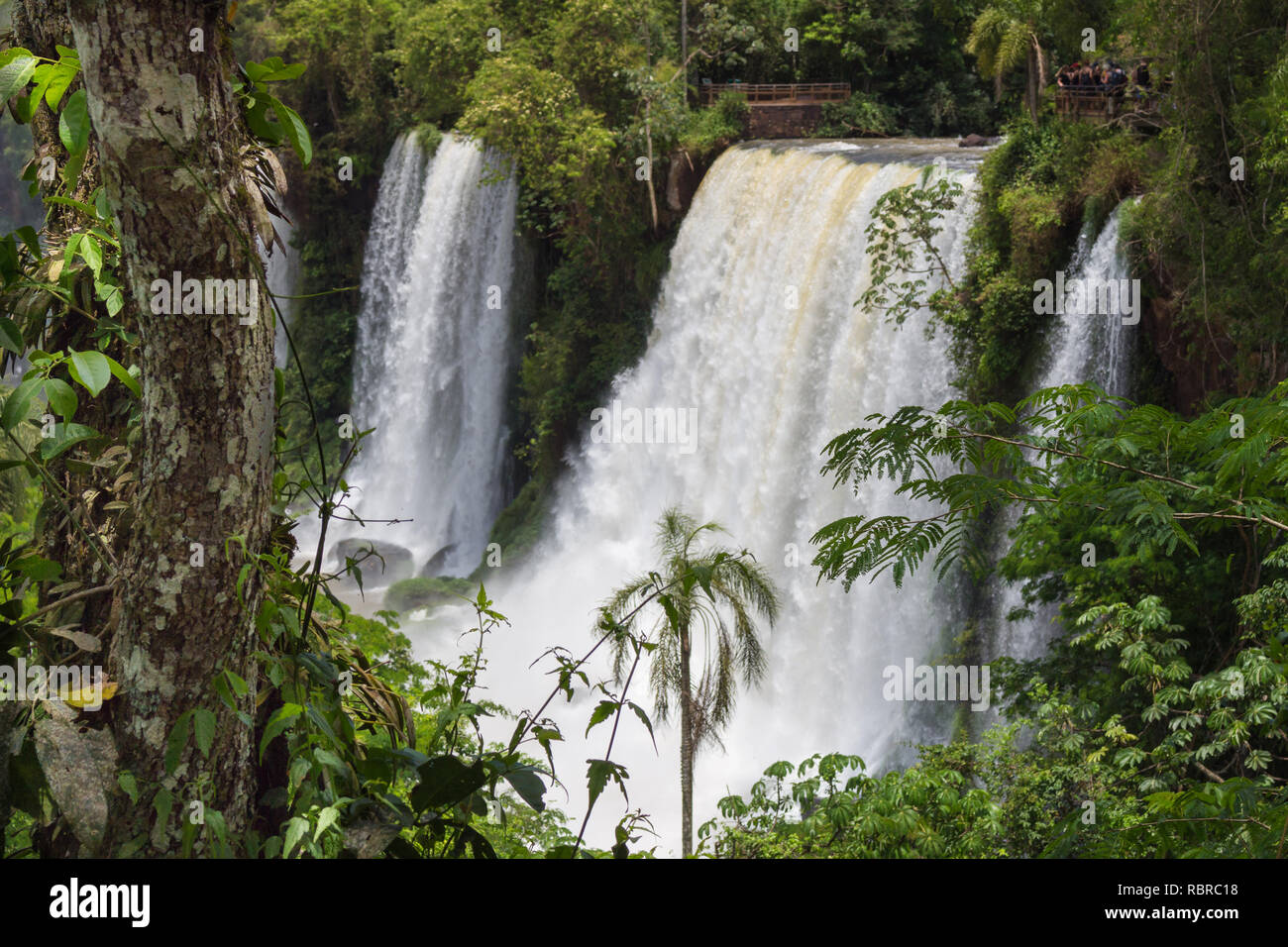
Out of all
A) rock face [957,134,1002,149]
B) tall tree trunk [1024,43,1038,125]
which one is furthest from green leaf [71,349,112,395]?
rock face [957,134,1002,149]

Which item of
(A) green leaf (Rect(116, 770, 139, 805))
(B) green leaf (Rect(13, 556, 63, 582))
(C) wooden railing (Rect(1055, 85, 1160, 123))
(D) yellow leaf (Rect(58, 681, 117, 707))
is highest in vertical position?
(C) wooden railing (Rect(1055, 85, 1160, 123))

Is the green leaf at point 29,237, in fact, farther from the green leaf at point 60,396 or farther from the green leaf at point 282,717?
the green leaf at point 282,717

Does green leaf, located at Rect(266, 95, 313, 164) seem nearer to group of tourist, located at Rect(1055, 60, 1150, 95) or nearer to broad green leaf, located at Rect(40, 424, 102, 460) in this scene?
broad green leaf, located at Rect(40, 424, 102, 460)

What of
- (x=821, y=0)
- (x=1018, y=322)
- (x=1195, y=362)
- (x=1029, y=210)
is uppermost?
(x=821, y=0)

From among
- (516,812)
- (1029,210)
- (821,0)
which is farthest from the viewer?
(821,0)

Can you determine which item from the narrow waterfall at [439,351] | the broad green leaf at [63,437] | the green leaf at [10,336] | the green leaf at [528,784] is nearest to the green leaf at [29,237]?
the green leaf at [10,336]

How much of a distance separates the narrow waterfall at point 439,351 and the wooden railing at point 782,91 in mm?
3893

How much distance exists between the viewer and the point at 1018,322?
11430mm

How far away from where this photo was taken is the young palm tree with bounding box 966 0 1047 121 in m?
15.6

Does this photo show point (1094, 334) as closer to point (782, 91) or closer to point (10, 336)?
point (10, 336)

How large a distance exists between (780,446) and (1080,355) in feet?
14.8

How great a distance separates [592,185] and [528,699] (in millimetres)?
8493
